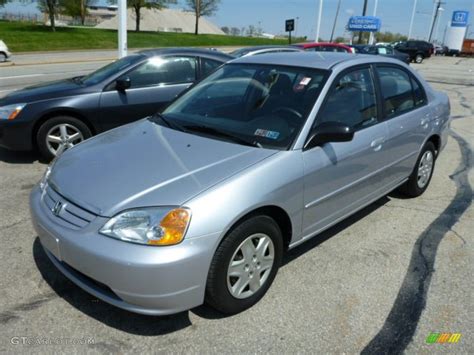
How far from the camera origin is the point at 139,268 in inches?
90.9

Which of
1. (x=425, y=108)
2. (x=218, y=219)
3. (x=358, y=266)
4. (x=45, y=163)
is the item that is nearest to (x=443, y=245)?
(x=358, y=266)

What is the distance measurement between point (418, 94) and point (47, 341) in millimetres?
4186

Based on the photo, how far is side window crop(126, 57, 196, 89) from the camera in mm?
6008

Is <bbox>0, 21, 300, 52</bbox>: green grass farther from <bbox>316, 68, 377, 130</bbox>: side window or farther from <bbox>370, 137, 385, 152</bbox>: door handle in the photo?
<bbox>370, 137, 385, 152</bbox>: door handle

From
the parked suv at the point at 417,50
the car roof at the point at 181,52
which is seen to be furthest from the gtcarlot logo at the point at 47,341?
the parked suv at the point at 417,50

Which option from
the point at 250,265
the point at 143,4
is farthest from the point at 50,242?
the point at 143,4

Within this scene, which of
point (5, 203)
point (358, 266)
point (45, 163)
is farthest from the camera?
point (45, 163)

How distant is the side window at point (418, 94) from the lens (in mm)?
4590

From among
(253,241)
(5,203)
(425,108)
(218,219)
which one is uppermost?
(425,108)

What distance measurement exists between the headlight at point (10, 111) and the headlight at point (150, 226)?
144 inches

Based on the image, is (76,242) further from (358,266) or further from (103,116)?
(103,116)

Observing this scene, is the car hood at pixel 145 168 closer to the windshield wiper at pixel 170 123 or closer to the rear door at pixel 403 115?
the windshield wiper at pixel 170 123

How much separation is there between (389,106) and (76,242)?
9.92 feet

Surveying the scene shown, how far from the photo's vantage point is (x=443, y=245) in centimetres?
390
